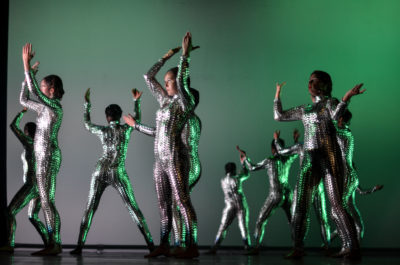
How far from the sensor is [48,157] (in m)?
5.80

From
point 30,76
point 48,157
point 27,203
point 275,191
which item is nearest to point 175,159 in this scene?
point 48,157

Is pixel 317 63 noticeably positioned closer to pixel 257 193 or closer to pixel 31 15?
pixel 257 193

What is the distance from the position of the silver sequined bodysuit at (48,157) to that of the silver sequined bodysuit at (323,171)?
2.63 metres

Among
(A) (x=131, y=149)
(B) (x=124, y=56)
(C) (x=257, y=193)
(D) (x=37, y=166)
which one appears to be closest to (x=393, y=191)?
(C) (x=257, y=193)

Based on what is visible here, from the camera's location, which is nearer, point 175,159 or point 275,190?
point 175,159

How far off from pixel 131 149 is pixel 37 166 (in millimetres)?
3920

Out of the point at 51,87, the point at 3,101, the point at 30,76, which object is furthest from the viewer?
the point at 3,101

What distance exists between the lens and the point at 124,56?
32.1 feet

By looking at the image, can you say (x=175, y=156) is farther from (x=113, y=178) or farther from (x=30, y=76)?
(x=30, y=76)

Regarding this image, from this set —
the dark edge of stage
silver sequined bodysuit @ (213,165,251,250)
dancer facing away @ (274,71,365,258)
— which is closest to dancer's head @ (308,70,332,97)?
dancer facing away @ (274,71,365,258)

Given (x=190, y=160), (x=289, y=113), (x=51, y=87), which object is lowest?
Answer: (x=190, y=160)

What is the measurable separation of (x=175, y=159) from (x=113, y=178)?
57.6 inches

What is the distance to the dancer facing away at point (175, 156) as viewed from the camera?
4.72 m

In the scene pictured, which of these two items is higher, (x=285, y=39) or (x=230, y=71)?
(x=285, y=39)
